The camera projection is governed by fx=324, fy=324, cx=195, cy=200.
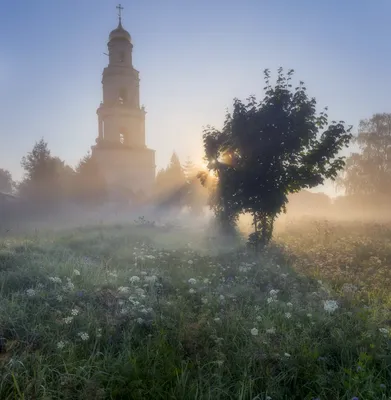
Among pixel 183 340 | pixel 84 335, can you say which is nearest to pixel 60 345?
pixel 84 335

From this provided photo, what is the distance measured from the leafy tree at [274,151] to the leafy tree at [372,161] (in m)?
23.2

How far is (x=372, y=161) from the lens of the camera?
31.8 metres

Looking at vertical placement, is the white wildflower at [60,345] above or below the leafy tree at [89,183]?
below

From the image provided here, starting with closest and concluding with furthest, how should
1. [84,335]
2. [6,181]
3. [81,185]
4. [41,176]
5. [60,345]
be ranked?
[60,345], [84,335], [41,176], [81,185], [6,181]

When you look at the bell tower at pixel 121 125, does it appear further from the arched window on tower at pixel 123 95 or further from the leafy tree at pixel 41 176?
the leafy tree at pixel 41 176

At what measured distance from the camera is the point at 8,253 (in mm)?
8039

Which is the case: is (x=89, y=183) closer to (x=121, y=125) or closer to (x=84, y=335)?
(x=121, y=125)

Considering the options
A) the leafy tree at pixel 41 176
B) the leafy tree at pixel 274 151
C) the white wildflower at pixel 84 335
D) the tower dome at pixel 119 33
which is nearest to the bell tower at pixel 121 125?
the tower dome at pixel 119 33

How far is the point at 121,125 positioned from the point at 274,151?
28.5 meters

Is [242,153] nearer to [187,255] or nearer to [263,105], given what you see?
[263,105]

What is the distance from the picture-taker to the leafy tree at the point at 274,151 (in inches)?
460

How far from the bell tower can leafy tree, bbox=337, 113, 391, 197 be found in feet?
75.4

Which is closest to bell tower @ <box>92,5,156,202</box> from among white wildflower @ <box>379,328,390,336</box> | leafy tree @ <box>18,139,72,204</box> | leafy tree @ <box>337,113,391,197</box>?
leafy tree @ <box>18,139,72,204</box>

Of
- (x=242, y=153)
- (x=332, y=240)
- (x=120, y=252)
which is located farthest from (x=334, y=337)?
(x=332, y=240)
